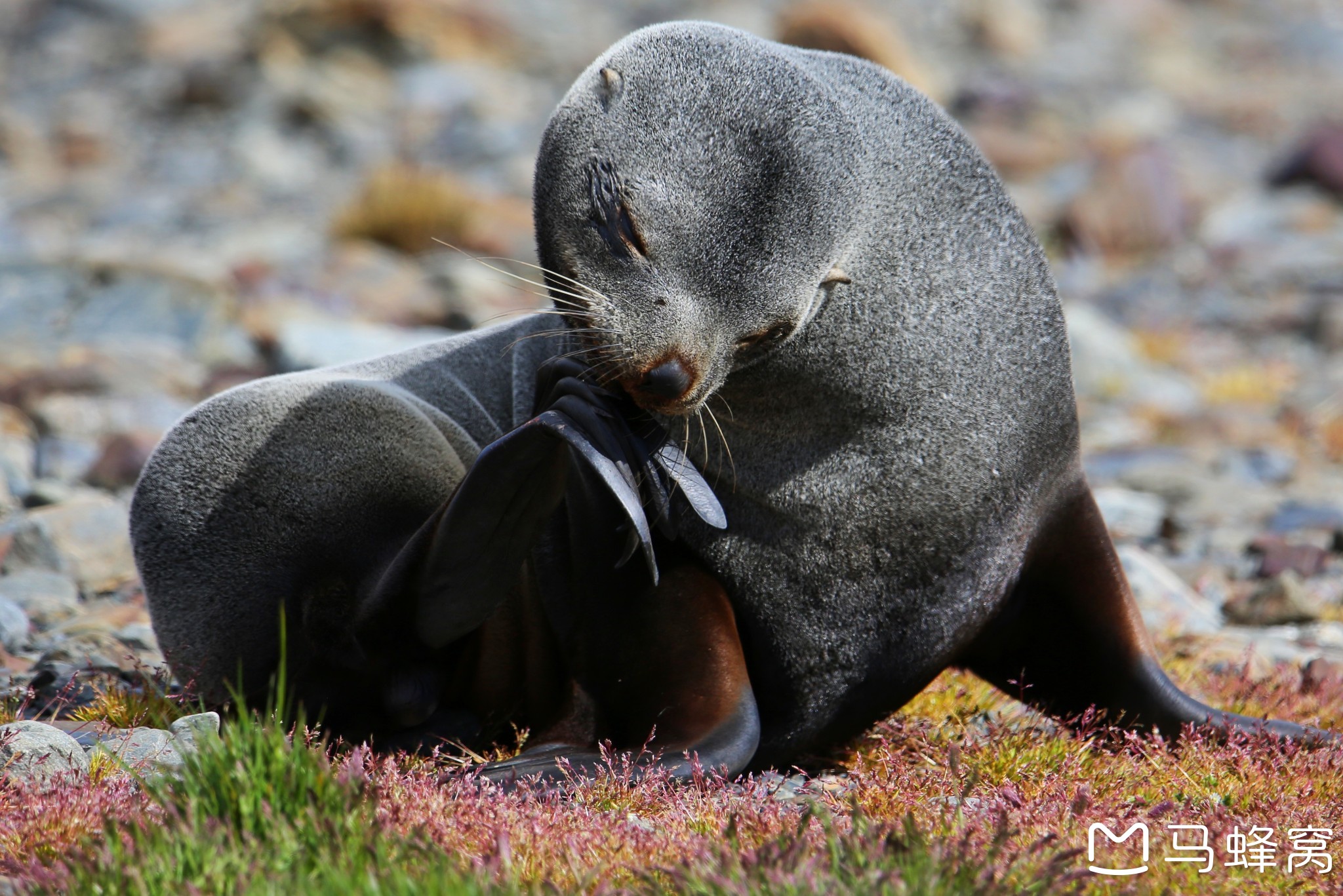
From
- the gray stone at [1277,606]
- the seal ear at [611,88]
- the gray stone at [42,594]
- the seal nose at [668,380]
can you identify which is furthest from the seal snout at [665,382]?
the gray stone at [1277,606]

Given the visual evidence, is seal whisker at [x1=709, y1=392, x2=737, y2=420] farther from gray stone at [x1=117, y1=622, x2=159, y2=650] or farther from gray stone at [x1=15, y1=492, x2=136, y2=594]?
gray stone at [x1=15, y1=492, x2=136, y2=594]

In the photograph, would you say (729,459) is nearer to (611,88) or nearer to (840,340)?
(840,340)

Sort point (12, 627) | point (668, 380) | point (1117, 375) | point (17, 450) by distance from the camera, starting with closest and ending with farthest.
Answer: point (668, 380) → point (12, 627) → point (17, 450) → point (1117, 375)

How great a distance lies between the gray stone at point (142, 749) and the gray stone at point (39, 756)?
0.07 m

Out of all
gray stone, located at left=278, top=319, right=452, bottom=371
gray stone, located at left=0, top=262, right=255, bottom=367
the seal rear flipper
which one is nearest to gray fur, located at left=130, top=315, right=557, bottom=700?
the seal rear flipper

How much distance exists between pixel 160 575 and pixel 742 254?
7.25 feet

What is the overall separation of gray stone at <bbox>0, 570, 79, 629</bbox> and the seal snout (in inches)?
139

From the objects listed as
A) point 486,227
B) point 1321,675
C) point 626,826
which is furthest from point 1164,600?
point 486,227

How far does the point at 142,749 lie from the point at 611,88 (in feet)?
6.80

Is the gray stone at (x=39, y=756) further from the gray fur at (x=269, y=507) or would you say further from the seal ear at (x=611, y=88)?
the seal ear at (x=611, y=88)

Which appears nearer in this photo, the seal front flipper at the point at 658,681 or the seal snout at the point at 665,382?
the seal snout at the point at 665,382

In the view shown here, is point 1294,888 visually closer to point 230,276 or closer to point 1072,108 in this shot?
point 230,276

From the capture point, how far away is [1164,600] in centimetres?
647

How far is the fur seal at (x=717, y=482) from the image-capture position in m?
3.56
